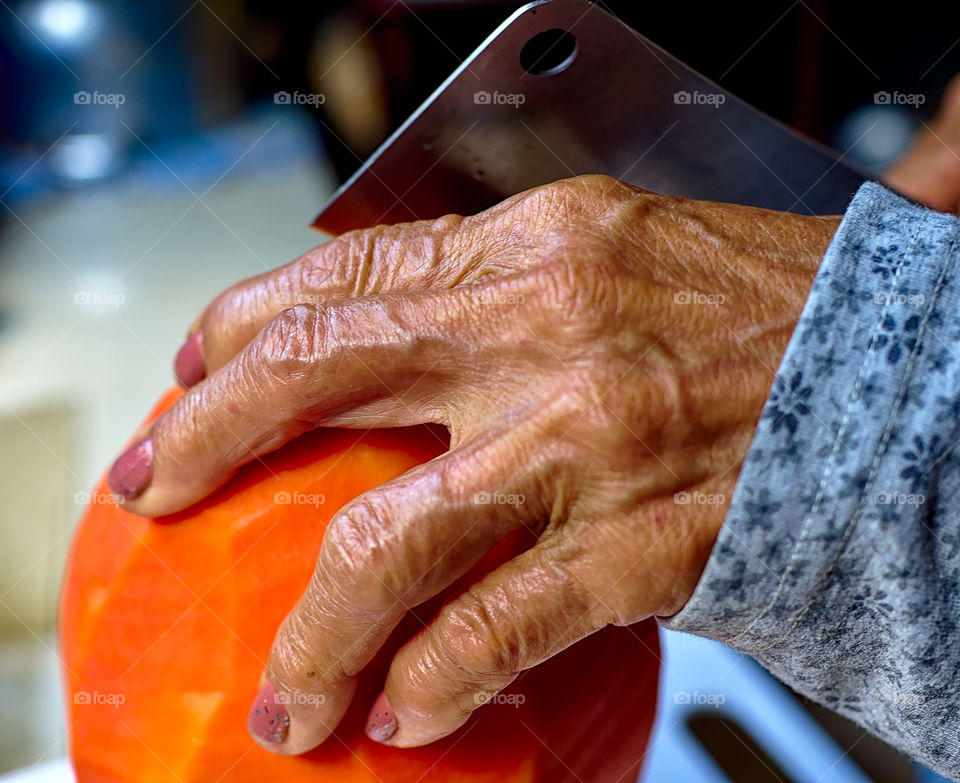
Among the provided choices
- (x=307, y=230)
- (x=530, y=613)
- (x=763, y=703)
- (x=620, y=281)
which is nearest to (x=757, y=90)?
(x=307, y=230)

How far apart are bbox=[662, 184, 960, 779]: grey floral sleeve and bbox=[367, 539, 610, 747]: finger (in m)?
0.08

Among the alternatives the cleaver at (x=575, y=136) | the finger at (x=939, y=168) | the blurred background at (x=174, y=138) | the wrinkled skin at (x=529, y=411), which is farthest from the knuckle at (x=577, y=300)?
the blurred background at (x=174, y=138)

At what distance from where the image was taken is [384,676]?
0.71 meters

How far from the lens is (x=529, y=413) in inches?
24.0

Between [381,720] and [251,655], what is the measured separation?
0.12 meters

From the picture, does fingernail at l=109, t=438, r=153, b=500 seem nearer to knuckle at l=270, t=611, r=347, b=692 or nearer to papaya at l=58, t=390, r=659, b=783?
papaya at l=58, t=390, r=659, b=783

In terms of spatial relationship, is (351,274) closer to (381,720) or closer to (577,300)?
(577,300)

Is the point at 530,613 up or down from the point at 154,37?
A: down

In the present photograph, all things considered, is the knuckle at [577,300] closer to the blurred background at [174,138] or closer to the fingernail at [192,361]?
the fingernail at [192,361]

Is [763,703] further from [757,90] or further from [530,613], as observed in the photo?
[757,90]

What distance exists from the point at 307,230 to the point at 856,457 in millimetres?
1716

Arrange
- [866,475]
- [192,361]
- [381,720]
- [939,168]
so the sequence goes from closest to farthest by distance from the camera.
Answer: [866,475] < [381,720] < [192,361] < [939,168]

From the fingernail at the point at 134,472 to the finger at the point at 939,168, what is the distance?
3.90 ft

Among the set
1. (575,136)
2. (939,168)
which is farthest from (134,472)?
(939,168)
